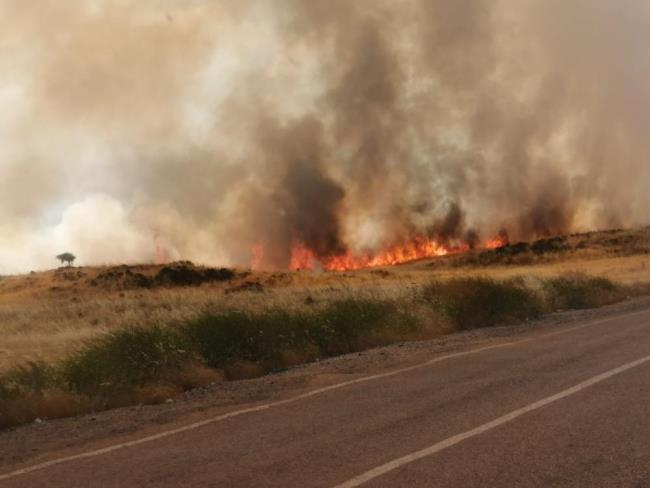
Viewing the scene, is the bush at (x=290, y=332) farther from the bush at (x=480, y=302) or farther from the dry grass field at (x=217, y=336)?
the bush at (x=480, y=302)

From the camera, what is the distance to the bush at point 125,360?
9930 mm

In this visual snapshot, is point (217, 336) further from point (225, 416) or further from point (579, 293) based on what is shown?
point (579, 293)

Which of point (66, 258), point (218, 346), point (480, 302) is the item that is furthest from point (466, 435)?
point (66, 258)

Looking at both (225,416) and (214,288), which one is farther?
(214,288)

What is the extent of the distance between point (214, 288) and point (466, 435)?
39.1 m

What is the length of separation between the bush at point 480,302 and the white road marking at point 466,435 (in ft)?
26.8

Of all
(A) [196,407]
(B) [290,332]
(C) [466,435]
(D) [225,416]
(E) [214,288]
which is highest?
(E) [214,288]

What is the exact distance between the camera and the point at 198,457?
19.5 feet

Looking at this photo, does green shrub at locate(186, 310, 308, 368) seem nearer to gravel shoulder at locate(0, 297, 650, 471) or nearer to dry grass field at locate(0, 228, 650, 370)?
gravel shoulder at locate(0, 297, 650, 471)

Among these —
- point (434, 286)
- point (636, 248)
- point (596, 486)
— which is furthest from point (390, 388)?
point (636, 248)

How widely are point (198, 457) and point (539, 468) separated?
2.83 m

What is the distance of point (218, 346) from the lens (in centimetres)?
1184

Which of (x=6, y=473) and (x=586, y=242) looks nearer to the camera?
(x=6, y=473)

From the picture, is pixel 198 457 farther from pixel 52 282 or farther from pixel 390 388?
pixel 52 282
